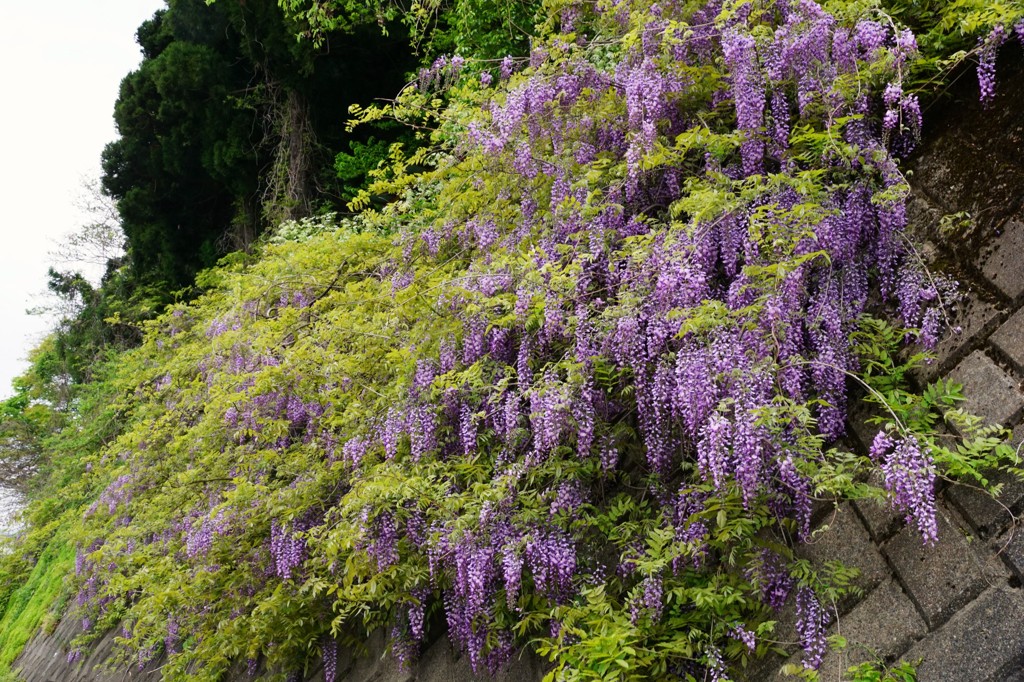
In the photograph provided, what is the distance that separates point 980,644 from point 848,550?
17.4 inches

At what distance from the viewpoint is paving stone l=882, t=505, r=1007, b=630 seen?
2.05 m

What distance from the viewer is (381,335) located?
438 cm

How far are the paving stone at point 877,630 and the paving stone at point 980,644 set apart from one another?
6cm

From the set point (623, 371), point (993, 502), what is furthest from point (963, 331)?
point (623, 371)

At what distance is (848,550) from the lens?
92.6 inches

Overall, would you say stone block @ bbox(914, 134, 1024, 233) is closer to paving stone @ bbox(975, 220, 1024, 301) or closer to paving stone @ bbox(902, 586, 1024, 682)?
paving stone @ bbox(975, 220, 1024, 301)

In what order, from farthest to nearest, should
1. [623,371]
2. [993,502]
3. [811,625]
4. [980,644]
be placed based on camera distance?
[623,371]
[811,625]
[993,502]
[980,644]

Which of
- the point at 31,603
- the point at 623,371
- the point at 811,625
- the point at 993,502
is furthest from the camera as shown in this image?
the point at 31,603

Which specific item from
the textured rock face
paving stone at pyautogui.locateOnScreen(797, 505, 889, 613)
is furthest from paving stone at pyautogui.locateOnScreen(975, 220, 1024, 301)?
paving stone at pyautogui.locateOnScreen(797, 505, 889, 613)

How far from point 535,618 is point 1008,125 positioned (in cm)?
259

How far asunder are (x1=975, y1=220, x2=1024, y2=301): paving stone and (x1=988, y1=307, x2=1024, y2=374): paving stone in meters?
0.04

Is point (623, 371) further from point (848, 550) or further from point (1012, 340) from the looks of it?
point (1012, 340)

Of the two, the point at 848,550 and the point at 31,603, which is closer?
the point at 848,550

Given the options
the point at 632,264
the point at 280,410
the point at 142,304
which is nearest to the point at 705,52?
the point at 632,264
